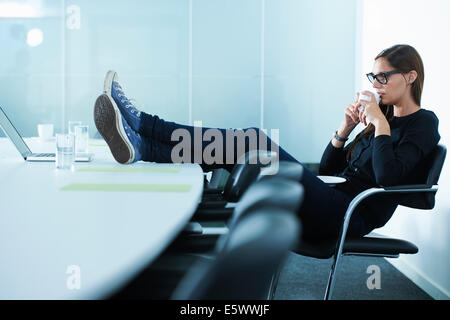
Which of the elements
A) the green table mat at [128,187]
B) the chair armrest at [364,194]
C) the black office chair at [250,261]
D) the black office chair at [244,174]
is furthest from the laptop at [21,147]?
the black office chair at [250,261]

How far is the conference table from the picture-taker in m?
0.48

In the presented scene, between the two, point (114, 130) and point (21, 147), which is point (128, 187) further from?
point (21, 147)

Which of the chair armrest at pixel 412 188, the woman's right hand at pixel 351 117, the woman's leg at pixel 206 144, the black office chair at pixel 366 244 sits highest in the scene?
the woman's right hand at pixel 351 117

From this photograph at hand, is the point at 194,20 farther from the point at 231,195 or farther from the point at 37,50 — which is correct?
the point at 231,195

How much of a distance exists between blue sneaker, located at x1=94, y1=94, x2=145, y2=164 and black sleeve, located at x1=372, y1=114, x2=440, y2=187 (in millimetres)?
985

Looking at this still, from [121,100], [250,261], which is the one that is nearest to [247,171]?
[121,100]

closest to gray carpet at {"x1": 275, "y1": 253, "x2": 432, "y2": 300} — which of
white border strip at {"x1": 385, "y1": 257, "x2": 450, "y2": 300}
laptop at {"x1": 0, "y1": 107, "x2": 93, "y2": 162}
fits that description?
white border strip at {"x1": 385, "y1": 257, "x2": 450, "y2": 300}

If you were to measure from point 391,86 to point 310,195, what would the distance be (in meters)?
0.68

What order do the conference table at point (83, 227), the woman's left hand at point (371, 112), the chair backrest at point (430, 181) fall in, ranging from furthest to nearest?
the woman's left hand at point (371, 112) → the chair backrest at point (430, 181) → the conference table at point (83, 227)

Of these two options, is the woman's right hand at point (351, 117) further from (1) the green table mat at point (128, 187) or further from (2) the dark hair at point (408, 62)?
(1) the green table mat at point (128, 187)

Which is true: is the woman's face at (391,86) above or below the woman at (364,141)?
above

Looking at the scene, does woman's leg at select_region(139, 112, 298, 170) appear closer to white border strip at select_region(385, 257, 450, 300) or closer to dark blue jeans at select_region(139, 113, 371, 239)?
dark blue jeans at select_region(139, 113, 371, 239)

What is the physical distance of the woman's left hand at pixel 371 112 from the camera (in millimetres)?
2045

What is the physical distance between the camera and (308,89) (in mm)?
4520
